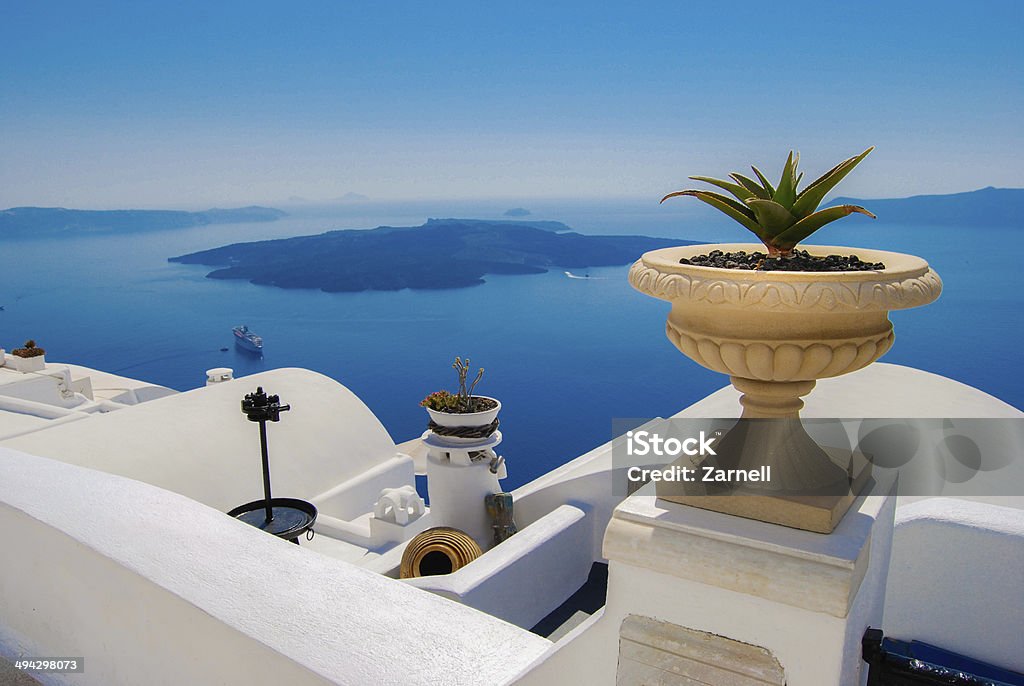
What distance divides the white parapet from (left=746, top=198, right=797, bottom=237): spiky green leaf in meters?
0.46

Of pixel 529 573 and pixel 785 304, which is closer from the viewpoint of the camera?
pixel 785 304

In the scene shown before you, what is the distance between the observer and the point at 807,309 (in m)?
0.91

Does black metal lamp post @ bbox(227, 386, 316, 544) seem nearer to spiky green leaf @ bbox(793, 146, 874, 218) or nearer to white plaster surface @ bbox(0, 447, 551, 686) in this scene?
white plaster surface @ bbox(0, 447, 551, 686)

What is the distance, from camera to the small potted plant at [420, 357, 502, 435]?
180 inches

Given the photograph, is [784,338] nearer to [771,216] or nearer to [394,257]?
[771,216]

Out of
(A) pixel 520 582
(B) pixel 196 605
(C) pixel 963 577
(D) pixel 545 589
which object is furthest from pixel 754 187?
(D) pixel 545 589

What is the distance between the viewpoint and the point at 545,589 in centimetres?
370

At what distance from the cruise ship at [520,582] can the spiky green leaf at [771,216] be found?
464 millimetres

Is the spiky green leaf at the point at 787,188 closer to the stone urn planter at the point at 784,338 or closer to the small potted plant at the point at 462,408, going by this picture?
the stone urn planter at the point at 784,338

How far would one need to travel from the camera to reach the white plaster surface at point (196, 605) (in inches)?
58.9

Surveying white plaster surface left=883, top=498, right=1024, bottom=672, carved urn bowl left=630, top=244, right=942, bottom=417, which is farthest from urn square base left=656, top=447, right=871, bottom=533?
white plaster surface left=883, top=498, right=1024, bottom=672

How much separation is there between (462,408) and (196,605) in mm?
3043

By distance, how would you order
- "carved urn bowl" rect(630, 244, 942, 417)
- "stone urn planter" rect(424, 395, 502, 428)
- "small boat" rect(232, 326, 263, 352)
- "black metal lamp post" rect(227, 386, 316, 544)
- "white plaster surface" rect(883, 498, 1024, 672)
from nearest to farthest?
"carved urn bowl" rect(630, 244, 942, 417)
"white plaster surface" rect(883, 498, 1024, 672)
"black metal lamp post" rect(227, 386, 316, 544)
"stone urn planter" rect(424, 395, 502, 428)
"small boat" rect(232, 326, 263, 352)
